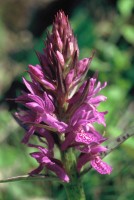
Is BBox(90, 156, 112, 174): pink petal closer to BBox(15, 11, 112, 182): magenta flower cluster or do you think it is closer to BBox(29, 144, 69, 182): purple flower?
BBox(15, 11, 112, 182): magenta flower cluster

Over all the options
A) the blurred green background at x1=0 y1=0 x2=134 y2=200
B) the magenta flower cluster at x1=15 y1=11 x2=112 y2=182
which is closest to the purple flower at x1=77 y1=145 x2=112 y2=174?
the magenta flower cluster at x1=15 y1=11 x2=112 y2=182

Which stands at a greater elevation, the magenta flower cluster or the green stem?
the magenta flower cluster

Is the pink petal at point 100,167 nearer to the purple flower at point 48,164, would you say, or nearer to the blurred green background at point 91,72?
the purple flower at point 48,164

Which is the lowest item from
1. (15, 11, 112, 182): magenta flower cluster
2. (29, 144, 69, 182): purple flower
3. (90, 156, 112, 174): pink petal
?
(90, 156, 112, 174): pink petal

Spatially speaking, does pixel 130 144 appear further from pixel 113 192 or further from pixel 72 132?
pixel 72 132

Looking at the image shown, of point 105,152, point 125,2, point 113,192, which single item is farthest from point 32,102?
point 125,2

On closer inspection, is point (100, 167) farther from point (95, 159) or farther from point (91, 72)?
point (91, 72)
